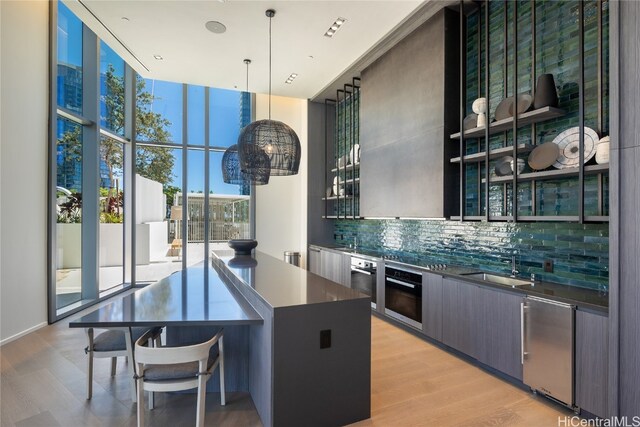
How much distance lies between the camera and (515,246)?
3.31 metres

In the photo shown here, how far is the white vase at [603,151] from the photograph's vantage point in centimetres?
239

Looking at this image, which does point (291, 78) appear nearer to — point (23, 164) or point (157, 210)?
point (157, 210)

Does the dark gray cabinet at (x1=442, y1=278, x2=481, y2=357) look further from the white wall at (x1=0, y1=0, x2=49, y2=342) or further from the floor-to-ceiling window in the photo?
the white wall at (x1=0, y1=0, x2=49, y2=342)

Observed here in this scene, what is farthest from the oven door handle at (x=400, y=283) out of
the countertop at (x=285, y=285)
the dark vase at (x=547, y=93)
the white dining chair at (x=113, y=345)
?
the white dining chair at (x=113, y=345)

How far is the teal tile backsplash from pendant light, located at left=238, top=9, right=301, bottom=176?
217 centimetres

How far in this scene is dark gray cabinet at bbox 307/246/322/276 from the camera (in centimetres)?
634

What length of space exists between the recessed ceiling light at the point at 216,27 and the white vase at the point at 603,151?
3.95 meters

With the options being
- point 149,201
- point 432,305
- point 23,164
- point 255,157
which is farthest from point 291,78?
point 432,305

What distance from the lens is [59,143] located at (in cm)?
472

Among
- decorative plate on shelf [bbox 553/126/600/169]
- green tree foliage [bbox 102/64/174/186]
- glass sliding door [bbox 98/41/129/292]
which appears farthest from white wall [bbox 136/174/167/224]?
decorative plate on shelf [bbox 553/126/600/169]

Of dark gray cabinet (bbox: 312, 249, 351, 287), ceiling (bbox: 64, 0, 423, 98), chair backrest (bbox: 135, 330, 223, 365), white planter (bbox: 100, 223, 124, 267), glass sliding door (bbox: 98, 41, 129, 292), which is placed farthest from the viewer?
white planter (bbox: 100, 223, 124, 267)

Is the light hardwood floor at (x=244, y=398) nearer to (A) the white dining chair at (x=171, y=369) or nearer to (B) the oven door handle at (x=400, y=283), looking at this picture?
(A) the white dining chair at (x=171, y=369)

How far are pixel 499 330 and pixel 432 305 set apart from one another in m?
0.82

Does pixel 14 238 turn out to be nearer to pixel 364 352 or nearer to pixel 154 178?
pixel 154 178
